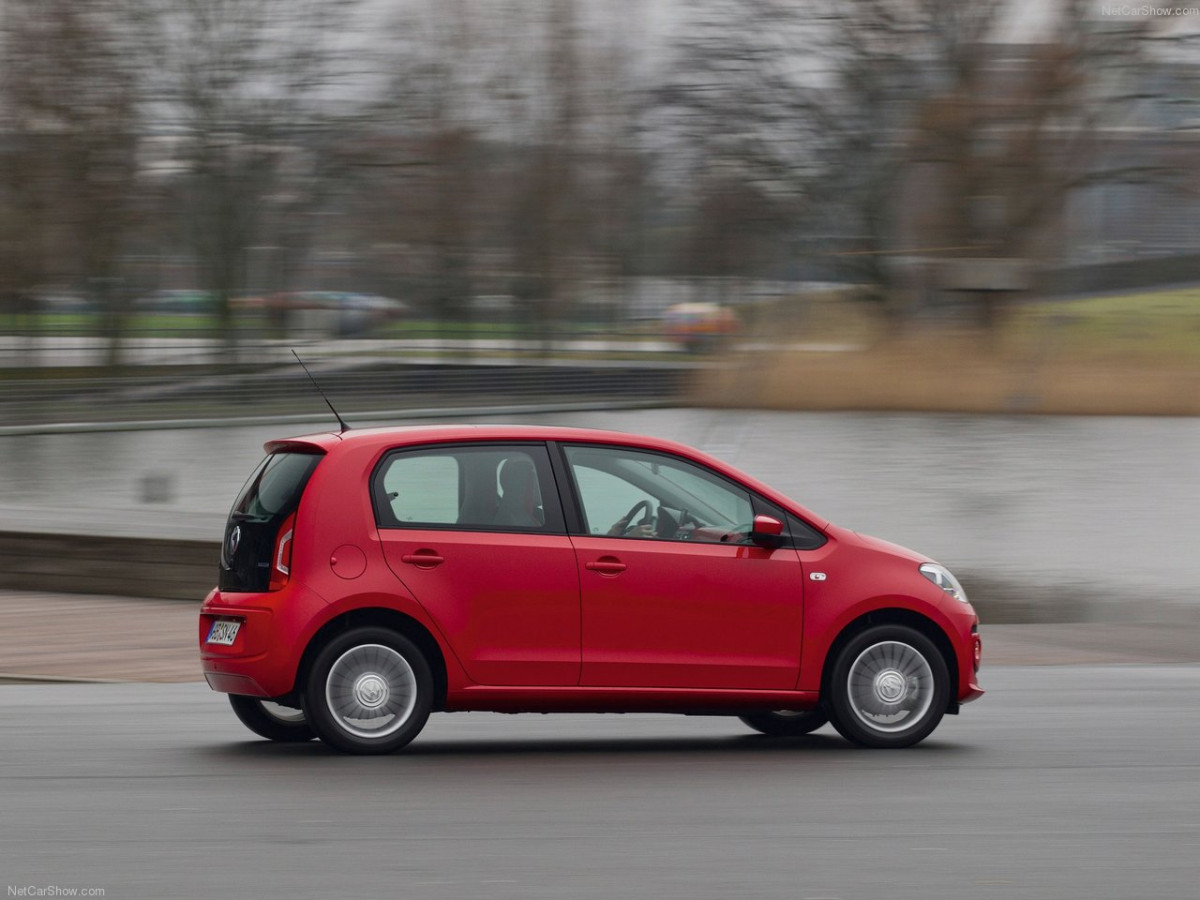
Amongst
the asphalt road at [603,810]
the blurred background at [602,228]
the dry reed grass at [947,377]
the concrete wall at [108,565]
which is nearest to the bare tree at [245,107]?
the blurred background at [602,228]

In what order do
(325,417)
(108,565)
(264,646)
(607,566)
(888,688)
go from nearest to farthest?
(264,646)
(607,566)
(888,688)
(108,565)
(325,417)

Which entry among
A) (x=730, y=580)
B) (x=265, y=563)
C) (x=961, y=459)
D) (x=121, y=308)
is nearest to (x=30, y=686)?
(x=265, y=563)

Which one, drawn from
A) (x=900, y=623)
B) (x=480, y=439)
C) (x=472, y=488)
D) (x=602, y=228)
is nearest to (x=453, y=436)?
(x=480, y=439)

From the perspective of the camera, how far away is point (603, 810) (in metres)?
6.73

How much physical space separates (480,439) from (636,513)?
0.76m

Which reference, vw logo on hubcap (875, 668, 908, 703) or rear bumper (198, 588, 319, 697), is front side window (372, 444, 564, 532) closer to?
rear bumper (198, 588, 319, 697)

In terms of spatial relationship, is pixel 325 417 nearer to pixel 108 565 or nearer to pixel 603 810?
pixel 108 565

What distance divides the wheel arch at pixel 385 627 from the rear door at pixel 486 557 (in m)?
0.11

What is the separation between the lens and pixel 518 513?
7.93 metres

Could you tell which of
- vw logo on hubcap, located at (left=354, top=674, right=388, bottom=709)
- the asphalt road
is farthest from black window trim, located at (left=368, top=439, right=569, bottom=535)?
the asphalt road

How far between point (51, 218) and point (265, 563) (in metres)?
36.0

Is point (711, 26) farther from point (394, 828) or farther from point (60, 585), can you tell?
point (394, 828)

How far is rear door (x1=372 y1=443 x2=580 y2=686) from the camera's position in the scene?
7766 millimetres

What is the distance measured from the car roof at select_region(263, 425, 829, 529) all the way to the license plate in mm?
819
